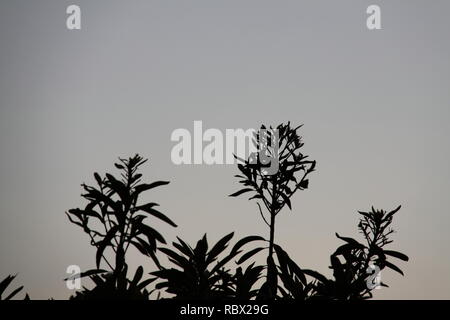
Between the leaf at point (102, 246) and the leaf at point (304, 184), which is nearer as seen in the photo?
the leaf at point (102, 246)

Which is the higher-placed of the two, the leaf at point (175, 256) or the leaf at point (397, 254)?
the leaf at point (175, 256)

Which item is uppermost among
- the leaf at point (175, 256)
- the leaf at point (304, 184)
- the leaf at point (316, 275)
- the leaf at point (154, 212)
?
the leaf at point (304, 184)

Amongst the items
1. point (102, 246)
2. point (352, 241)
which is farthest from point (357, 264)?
point (102, 246)

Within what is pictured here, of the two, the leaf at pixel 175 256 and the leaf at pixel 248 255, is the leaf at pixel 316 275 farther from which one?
the leaf at pixel 175 256

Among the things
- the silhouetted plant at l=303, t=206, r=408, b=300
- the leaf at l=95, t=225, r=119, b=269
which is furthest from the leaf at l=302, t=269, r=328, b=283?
the leaf at l=95, t=225, r=119, b=269

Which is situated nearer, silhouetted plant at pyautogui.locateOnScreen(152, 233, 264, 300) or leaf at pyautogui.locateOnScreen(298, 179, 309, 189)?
silhouetted plant at pyautogui.locateOnScreen(152, 233, 264, 300)

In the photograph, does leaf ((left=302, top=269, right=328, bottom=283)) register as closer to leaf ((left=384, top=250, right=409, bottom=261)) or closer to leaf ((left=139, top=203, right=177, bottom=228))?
leaf ((left=384, top=250, right=409, bottom=261))

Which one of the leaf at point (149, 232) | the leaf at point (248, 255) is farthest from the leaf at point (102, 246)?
the leaf at point (248, 255)

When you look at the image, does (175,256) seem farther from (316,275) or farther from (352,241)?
(352,241)
